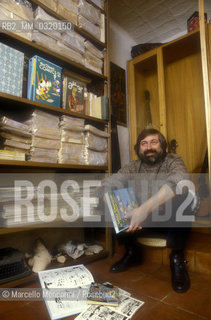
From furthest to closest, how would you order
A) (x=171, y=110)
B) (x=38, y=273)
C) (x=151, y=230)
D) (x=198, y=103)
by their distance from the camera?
(x=171, y=110)
(x=198, y=103)
(x=151, y=230)
(x=38, y=273)

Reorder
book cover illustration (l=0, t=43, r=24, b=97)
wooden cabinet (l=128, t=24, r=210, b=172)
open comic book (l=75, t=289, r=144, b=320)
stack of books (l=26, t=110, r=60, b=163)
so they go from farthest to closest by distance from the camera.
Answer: wooden cabinet (l=128, t=24, r=210, b=172)
stack of books (l=26, t=110, r=60, b=163)
book cover illustration (l=0, t=43, r=24, b=97)
open comic book (l=75, t=289, r=144, b=320)

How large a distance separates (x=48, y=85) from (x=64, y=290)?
1206mm

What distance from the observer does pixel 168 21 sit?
7.73 ft

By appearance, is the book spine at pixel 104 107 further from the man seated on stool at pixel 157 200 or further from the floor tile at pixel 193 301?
the floor tile at pixel 193 301

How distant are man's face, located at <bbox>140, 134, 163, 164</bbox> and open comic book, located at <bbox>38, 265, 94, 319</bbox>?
2.80 feet

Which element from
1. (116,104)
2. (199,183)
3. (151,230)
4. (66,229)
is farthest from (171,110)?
(66,229)

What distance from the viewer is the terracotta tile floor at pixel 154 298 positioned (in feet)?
3.13

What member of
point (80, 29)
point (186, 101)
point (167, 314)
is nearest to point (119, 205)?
point (167, 314)

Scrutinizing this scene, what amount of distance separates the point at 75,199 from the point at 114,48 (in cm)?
179

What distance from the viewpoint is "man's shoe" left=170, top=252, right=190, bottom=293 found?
1145 millimetres

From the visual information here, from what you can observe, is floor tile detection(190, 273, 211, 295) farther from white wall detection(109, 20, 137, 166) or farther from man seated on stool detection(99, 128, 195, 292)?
white wall detection(109, 20, 137, 166)

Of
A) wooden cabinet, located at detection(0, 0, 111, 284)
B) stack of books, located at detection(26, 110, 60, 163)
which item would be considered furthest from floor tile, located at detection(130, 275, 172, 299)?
stack of books, located at detection(26, 110, 60, 163)

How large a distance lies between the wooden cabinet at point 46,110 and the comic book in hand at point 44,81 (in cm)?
6

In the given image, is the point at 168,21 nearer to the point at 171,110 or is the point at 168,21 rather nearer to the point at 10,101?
the point at 171,110
